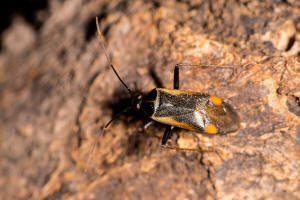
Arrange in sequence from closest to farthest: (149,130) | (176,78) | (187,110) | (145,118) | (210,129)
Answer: (210,129) < (187,110) < (176,78) < (149,130) < (145,118)

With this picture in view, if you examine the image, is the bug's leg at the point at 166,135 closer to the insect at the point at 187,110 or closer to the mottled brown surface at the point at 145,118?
the insect at the point at 187,110

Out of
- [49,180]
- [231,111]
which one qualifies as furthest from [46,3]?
[231,111]

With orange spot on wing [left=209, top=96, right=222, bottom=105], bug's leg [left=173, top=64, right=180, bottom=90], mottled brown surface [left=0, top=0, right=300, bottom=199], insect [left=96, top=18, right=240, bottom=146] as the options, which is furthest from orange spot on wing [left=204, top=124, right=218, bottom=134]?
bug's leg [left=173, top=64, right=180, bottom=90]

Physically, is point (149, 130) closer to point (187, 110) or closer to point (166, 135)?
point (166, 135)

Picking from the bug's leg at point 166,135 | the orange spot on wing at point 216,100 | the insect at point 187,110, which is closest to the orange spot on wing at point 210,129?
the insect at point 187,110

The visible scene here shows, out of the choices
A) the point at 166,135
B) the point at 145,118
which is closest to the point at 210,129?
the point at 166,135

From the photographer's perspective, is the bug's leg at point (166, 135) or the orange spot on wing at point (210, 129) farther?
the bug's leg at point (166, 135)
